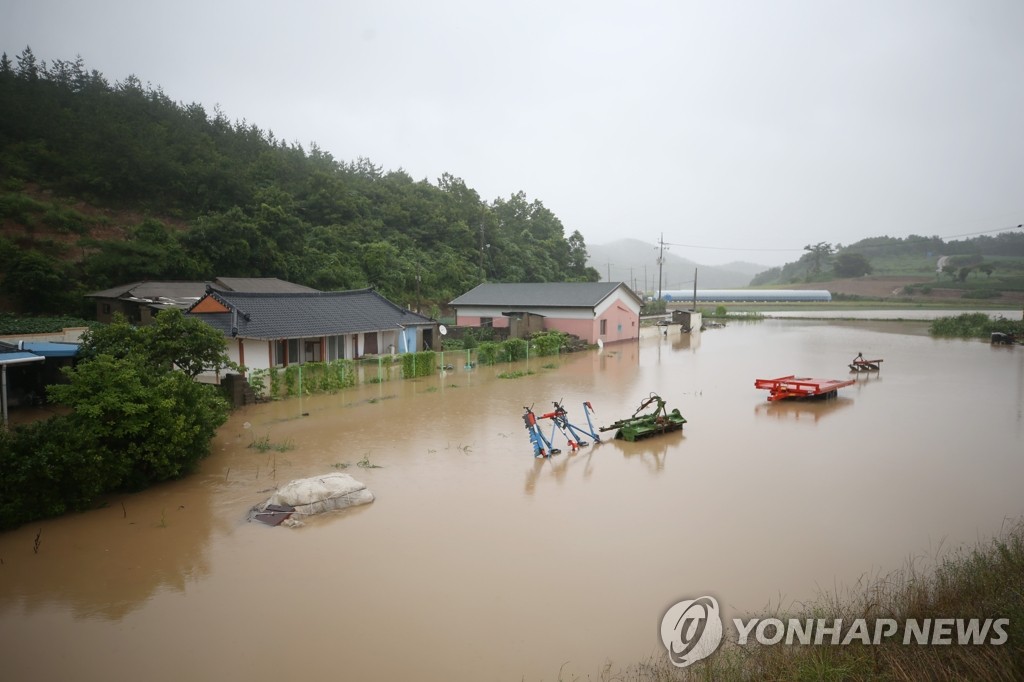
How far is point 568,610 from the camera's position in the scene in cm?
618

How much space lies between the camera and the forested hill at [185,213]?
103 feet

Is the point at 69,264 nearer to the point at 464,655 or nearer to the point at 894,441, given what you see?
the point at 464,655

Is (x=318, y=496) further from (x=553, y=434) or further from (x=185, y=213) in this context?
(x=185, y=213)

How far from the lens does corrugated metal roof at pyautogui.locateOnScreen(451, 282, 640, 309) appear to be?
32.6m

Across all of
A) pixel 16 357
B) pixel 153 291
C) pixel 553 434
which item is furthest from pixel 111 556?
pixel 153 291

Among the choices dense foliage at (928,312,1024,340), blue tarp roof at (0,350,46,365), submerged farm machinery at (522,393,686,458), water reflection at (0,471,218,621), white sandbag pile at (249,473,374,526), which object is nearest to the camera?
water reflection at (0,471,218,621)

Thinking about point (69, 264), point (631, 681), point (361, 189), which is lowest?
point (631, 681)

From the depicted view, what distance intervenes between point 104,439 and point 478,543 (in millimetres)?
5942

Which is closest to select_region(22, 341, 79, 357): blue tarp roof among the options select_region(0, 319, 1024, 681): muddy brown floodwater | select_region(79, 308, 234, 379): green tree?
select_region(79, 308, 234, 379): green tree

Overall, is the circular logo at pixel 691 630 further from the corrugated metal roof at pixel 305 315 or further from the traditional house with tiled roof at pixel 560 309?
the traditional house with tiled roof at pixel 560 309

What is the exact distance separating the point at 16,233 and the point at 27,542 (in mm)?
33064

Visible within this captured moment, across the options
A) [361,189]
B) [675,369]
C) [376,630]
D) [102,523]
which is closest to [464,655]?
[376,630]

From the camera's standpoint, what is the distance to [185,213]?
40.6 meters

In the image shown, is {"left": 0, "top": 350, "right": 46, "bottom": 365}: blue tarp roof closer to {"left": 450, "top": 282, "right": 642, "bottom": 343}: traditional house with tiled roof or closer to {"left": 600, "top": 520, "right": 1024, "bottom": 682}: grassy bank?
{"left": 600, "top": 520, "right": 1024, "bottom": 682}: grassy bank
